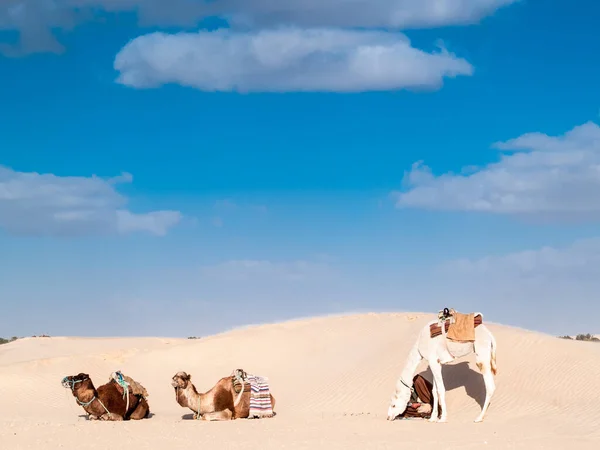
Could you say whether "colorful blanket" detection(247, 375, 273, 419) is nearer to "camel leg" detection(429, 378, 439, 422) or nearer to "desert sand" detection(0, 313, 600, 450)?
"desert sand" detection(0, 313, 600, 450)

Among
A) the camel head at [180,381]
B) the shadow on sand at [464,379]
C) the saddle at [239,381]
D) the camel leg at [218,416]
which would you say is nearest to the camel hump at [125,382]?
the camel head at [180,381]

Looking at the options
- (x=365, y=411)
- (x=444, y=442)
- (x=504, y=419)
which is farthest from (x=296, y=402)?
(x=444, y=442)

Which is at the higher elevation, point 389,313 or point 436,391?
point 389,313

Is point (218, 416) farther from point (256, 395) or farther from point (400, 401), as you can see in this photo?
point (400, 401)

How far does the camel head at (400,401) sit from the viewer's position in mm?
18734

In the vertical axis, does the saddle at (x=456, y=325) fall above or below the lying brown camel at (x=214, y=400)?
above

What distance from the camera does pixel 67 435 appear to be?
642 inches

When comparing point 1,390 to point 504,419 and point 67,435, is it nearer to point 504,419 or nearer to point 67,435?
point 67,435

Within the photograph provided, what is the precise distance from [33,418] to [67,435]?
495cm

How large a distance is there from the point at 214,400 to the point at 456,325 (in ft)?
17.7

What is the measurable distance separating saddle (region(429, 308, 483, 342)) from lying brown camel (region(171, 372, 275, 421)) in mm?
4353

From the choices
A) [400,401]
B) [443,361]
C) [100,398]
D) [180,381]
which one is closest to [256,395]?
[180,381]

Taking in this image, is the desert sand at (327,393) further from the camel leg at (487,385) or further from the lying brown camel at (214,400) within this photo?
the lying brown camel at (214,400)

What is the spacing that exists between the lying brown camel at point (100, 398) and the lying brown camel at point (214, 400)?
115 centimetres
